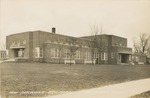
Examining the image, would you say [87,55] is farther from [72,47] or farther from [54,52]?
[54,52]

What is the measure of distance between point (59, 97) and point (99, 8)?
325 centimetres

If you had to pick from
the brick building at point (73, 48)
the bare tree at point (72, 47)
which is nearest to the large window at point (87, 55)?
the brick building at point (73, 48)

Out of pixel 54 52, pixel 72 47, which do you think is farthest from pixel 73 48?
pixel 54 52

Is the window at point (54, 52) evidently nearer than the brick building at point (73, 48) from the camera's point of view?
No

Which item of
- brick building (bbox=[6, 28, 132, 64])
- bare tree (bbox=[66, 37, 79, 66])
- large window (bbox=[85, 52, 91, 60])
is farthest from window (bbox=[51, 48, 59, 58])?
large window (bbox=[85, 52, 91, 60])

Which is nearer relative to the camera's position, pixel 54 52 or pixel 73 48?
pixel 54 52

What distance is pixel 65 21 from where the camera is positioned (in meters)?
7.85

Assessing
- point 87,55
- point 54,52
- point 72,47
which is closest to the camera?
point 54,52

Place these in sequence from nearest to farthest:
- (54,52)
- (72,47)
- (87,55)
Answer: (54,52) → (72,47) → (87,55)

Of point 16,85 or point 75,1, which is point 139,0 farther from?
point 16,85

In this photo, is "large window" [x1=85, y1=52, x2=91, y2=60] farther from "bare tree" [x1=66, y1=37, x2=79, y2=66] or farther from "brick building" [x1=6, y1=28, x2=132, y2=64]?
"bare tree" [x1=66, y1=37, x2=79, y2=66]

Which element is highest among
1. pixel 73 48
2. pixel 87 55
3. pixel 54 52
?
pixel 73 48

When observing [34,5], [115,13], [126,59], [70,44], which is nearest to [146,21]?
[115,13]

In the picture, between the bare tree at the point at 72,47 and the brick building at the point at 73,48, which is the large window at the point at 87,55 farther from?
the bare tree at the point at 72,47
